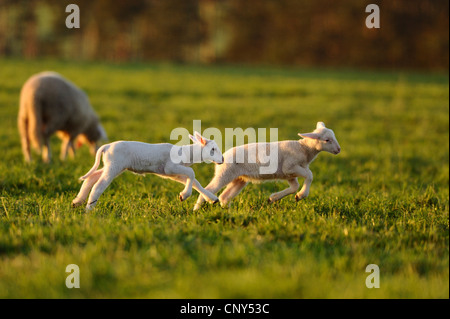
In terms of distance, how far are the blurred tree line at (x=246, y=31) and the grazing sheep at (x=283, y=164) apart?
112 feet

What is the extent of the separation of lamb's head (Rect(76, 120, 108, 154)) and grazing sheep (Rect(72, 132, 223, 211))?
5.73 meters

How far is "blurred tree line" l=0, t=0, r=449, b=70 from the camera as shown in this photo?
124 feet

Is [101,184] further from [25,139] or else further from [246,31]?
[246,31]

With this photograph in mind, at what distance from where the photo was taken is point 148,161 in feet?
14.9

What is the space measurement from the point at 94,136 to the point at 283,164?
6.31 m

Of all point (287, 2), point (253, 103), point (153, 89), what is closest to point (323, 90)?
point (253, 103)

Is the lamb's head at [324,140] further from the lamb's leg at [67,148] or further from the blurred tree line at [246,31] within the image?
the blurred tree line at [246,31]

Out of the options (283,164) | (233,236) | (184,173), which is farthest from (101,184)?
(283,164)

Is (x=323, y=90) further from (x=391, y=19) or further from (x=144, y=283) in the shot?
(x=391, y=19)

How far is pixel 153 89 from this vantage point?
20.0 metres

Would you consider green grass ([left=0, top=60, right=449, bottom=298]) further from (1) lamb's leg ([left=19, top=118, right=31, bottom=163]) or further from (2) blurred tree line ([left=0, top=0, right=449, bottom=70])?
(2) blurred tree line ([left=0, top=0, right=449, bottom=70])

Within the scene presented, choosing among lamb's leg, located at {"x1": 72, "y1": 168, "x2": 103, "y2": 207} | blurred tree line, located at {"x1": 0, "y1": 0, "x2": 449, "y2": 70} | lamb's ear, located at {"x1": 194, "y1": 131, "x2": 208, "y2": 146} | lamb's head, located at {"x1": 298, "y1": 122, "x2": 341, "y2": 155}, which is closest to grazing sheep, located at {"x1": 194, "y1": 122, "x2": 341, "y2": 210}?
lamb's head, located at {"x1": 298, "y1": 122, "x2": 341, "y2": 155}

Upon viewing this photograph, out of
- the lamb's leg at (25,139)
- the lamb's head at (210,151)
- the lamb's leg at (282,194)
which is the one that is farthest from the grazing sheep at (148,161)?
the lamb's leg at (25,139)
